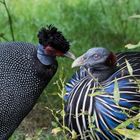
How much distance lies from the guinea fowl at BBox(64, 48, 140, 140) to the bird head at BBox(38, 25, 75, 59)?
164 millimetres

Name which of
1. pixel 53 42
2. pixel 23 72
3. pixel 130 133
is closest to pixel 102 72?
pixel 53 42

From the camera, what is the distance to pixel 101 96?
2633 millimetres

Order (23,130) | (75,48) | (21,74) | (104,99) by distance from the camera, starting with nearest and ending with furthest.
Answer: (104,99)
(21,74)
(23,130)
(75,48)

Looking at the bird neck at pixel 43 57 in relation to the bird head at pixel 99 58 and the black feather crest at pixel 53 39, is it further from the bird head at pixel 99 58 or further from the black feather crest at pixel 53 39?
the bird head at pixel 99 58

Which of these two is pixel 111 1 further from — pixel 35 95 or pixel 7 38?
pixel 35 95

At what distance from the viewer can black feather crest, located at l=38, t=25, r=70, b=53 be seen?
9.37 feet

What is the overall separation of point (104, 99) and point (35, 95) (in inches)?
18.8

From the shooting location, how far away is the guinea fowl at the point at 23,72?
2902 millimetres

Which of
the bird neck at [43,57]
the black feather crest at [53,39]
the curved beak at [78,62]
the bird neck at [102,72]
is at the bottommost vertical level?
the bird neck at [102,72]

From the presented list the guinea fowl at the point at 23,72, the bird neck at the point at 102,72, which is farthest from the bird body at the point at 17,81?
the bird neck at the point at 102,72

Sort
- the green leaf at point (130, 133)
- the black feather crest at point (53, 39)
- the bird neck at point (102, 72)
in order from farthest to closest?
the black feather crest at point (53, 39) → the bird neck at point (102, 72) → the green leaf at point (130, 133)

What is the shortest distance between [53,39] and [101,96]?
43 centimetres

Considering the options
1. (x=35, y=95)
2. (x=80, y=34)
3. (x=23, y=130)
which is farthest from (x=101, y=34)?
(x=35, y=95)

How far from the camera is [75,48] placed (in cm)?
402
